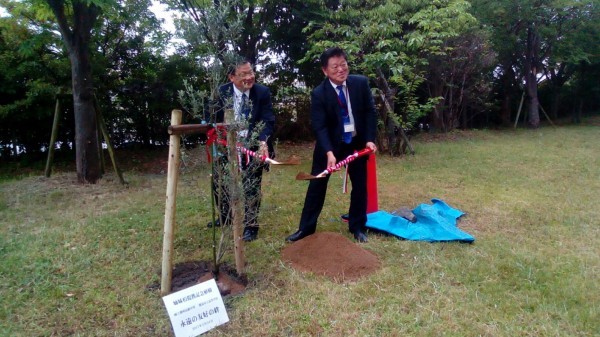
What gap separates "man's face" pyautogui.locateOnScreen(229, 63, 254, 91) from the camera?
139 inches

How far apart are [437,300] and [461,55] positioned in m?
10.8

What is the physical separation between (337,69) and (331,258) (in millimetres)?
1545

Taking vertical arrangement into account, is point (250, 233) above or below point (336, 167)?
below

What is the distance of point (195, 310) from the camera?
255cm

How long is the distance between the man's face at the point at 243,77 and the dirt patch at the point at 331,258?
4.55 ft

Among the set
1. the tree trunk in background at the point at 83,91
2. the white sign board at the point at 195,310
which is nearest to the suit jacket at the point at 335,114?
the white sign board at the point at 195,310

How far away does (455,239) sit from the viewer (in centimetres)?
391

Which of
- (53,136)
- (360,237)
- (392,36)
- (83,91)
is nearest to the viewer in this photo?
(360,237)

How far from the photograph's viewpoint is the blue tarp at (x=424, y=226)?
3.96m

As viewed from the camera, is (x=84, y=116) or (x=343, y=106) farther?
(x=84, y=116)

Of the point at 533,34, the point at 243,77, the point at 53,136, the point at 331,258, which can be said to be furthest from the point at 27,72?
the point at 533,34

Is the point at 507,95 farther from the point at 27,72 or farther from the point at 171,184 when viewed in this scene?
the point at 171,184

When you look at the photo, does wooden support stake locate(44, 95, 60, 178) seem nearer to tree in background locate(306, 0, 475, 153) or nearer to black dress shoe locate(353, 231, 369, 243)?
tree in background locate(306, 0, 475, 153)

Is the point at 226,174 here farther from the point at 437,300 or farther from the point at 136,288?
the point at 437,300
